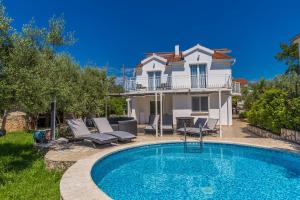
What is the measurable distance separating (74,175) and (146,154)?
5659 mm

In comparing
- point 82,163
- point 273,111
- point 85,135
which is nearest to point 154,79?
point 273,111

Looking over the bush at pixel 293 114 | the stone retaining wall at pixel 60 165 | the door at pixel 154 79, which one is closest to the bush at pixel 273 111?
the bush at pixel 293 114

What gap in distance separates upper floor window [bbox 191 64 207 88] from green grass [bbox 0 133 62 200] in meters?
16.1

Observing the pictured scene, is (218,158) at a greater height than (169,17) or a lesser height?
lesser

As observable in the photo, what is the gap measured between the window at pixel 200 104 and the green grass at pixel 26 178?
16.1m

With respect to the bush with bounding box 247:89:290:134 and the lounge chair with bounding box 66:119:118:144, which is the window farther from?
the lounge chair with bounding box 66:119:118:144

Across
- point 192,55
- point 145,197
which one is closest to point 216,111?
point 192,55

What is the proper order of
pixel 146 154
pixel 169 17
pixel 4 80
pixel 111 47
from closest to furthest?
pixel 4 80 < pixel 146 154 < pixel 169 17 < pixel 111 47

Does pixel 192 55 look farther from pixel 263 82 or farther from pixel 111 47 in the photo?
pixel 111 47

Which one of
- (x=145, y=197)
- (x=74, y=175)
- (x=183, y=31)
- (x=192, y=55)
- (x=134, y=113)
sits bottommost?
(x=145, y=197)

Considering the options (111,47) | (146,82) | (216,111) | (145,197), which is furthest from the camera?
(111,47)

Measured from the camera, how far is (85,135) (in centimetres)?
1198

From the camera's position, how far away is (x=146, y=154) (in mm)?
11977

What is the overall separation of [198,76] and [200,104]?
9.43 ft
